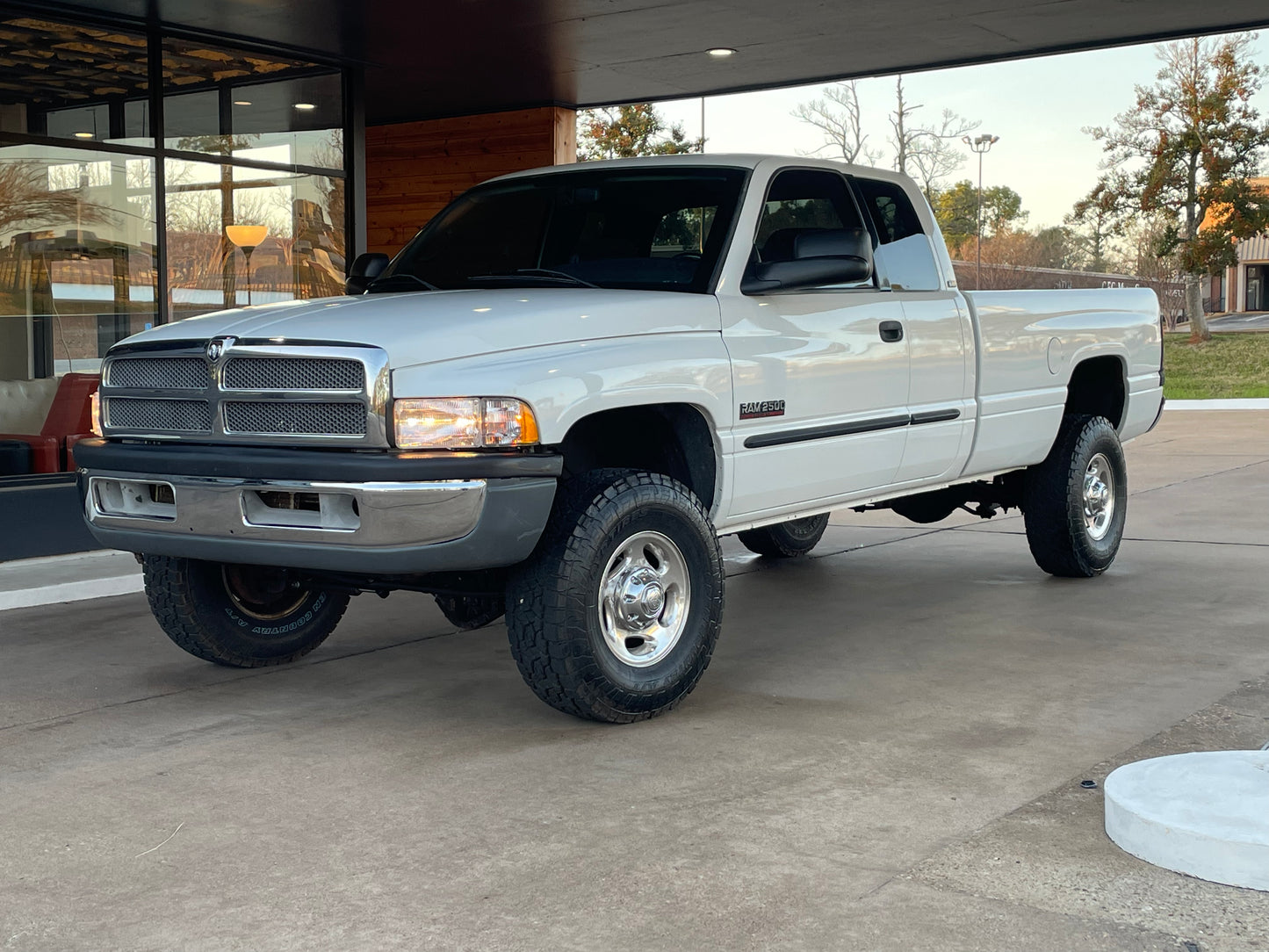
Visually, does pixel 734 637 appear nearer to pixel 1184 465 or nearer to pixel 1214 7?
pixel 1214 7

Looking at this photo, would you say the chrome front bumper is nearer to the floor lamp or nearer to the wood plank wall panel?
the floor lamp

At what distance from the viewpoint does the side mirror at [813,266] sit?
5.57 metres

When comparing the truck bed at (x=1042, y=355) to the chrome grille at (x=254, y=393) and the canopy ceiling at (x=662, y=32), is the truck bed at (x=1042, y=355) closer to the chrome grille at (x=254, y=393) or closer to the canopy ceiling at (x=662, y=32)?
the canopy ceiling at (x=662, y=32)

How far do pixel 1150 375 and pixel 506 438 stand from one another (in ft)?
17.1

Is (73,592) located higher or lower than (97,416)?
lower

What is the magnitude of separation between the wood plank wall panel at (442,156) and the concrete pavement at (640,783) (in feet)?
27.0

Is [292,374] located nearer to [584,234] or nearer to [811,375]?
[584,234]

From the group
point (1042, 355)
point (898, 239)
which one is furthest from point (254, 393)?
point (1042, 355)

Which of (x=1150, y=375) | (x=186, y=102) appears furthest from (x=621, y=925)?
(x=186, y=102)

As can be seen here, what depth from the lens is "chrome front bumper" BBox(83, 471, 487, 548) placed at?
4.52 m

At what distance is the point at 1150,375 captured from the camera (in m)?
8.54

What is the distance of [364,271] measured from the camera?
21.8ft

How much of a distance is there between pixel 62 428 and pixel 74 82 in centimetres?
234

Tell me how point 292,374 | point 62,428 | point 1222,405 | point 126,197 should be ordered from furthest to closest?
point 1222,405 < point 126,197 < point 62,428 < point 292,374
